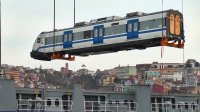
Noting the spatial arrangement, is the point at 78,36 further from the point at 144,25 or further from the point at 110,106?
the point at 110,106

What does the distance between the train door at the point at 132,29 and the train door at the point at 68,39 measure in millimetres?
6440

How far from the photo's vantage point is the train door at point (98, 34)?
39.0 m

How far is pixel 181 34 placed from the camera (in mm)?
36312

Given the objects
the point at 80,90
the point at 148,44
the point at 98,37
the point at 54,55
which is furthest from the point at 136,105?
the point at 54,55

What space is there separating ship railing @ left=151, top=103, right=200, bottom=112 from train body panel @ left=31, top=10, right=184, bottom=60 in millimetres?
5850

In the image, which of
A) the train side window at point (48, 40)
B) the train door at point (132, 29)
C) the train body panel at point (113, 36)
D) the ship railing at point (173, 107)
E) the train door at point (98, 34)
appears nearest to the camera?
the ship railing at point (173, 107)

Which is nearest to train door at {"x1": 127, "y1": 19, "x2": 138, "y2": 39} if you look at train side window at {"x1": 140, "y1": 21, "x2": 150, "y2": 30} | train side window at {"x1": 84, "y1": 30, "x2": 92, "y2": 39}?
train side window at {"x1": 140, "y1": 21, "x2": 150, "y2": 30}

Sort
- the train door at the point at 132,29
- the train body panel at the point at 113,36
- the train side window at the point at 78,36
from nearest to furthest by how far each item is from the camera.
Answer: the train body panel at the point at 113,36
the train door at the point at 132,29
the train side window at the point at 78,36

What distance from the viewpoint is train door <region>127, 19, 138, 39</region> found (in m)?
36.5

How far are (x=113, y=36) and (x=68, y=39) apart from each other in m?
5.18

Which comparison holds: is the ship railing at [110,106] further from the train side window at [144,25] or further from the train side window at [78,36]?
the train side window at [78,36]

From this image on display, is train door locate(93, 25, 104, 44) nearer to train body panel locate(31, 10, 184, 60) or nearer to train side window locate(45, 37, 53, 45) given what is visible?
train body panel locate(31, 10, 184, 60)

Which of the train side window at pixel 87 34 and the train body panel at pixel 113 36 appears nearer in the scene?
the train body panel at pixel 113 36

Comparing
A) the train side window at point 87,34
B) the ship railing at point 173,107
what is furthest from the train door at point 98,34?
the ship railing at point 173,107
